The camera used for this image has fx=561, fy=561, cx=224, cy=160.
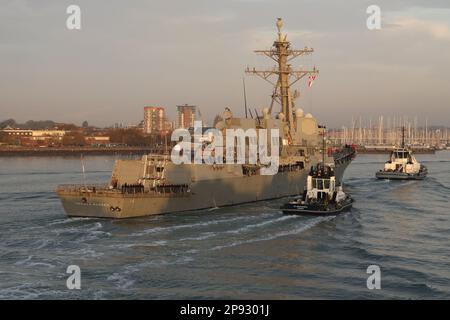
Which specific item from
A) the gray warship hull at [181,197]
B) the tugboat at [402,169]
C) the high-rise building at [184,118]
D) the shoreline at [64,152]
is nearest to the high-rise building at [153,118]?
the shoreline at [64,152]

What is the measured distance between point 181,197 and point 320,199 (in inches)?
273

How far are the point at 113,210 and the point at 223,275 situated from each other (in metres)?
10.4

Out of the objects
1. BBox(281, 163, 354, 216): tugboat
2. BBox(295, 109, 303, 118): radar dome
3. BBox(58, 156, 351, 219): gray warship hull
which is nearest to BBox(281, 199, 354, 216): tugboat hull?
BBox(281, 163, 354, 216): tugboat

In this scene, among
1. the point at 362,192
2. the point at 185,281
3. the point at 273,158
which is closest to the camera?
the point at 185,281

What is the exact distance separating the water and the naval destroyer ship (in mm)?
756

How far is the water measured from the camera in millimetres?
15289

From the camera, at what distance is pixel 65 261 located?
59.1 ft

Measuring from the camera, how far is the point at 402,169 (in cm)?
5256

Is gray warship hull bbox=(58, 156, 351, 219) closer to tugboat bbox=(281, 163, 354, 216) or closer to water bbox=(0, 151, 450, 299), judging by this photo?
water bbox=(0, 151, 450, 299)

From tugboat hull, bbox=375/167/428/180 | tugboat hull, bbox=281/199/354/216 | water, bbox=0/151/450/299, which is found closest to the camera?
water, bbox=0/151/450/299

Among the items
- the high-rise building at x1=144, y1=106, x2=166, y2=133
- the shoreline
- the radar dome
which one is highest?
the high-rise building at x1=144, y1=106, x2=166, y2=133

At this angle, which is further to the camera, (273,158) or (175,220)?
(273,158)
